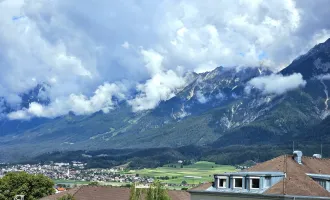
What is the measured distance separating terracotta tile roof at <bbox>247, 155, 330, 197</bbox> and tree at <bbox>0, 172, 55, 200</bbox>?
188 ft

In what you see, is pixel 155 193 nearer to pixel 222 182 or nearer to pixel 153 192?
pixel 153 192

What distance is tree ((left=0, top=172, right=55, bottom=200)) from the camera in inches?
4358

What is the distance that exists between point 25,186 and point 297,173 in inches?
2491

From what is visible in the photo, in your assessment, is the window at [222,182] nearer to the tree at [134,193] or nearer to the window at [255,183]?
the window at [255,183]

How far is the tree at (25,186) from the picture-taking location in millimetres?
110688

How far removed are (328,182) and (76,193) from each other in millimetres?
41126

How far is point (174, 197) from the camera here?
321 ft

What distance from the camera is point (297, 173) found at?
2512 inches

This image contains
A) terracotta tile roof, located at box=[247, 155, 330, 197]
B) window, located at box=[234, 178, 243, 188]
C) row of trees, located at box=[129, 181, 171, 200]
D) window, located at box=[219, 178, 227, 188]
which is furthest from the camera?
row of trees, located at box=[129, 181, 171, 200]

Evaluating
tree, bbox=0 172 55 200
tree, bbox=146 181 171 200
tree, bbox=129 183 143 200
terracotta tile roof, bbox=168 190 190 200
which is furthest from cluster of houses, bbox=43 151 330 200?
tree, bbox=0 172 55 200

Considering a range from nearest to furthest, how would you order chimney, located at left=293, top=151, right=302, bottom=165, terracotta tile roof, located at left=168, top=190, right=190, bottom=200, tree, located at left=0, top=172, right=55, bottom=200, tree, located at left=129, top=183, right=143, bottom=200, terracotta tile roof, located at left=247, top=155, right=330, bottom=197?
terracotta tile roof, located at left=247, top=155, right=330, bottom=197, chimney, located at left=293, top=151, right=302, bottom=165, tree, located at left=129, top=183, right=143, bottom=200, terracotta tile roof, located at left=168, top=190, right=190, bottom=200, tree, located at left=0, top=172, right=55, bottom=200

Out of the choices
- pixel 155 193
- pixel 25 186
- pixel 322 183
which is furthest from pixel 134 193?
pixel 25 186

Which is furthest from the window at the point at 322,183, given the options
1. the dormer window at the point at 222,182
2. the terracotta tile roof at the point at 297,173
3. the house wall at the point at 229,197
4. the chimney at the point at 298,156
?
the dormer window at the point at 222,182

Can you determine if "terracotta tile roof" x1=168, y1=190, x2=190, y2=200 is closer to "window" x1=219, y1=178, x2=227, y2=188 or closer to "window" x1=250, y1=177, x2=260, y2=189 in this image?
"window" x1=219, y1=178, x2=227, y2=188
